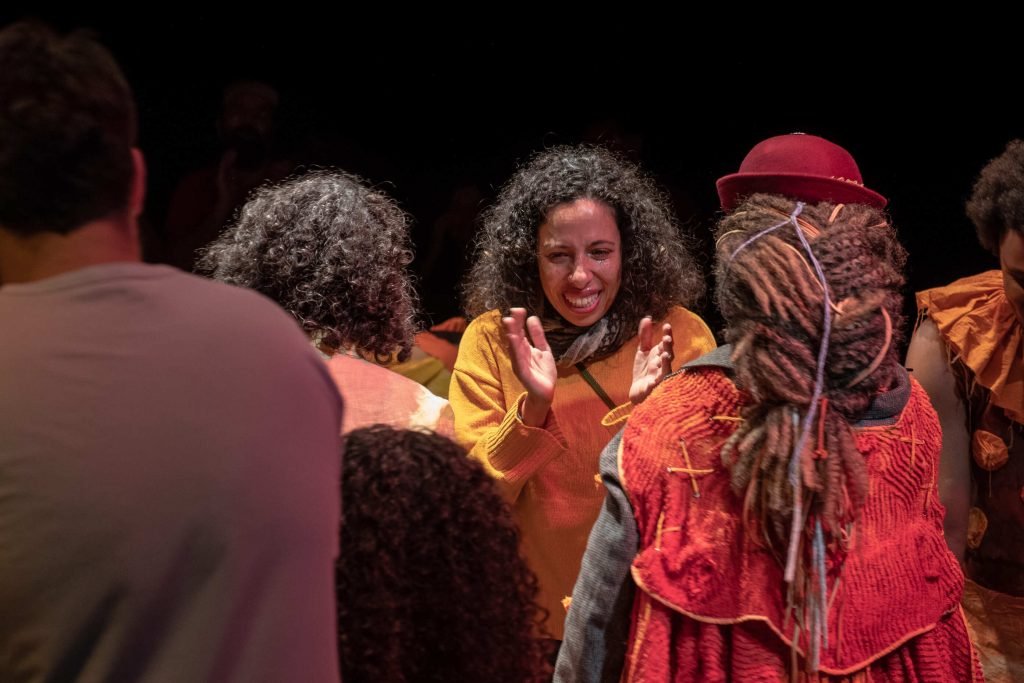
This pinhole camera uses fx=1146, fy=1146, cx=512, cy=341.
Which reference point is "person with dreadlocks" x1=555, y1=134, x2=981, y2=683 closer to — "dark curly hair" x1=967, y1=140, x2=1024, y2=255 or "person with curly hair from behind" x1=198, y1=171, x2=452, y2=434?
"person with curly hair from behind" x1=198, y1=171, x2=452, y2=434

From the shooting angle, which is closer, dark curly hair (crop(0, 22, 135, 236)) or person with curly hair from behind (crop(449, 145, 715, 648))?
dark curly hair (crop(0, 22, 135, 236))

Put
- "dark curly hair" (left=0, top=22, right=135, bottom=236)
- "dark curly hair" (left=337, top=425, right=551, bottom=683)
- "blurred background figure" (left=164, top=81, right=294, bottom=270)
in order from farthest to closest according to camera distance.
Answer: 1. "blurred background figure" (left=164, top=81, right=294, bottom=270)
2. "dark curly hair" (left=337, top=425, right=551, bottom=683)
3. "dark curly hair" (left=0, top=22, right=135, bottom=236)

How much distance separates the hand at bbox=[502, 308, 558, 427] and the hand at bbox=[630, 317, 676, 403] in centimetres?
18

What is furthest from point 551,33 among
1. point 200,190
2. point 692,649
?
point 692,649

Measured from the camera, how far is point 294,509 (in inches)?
39.9

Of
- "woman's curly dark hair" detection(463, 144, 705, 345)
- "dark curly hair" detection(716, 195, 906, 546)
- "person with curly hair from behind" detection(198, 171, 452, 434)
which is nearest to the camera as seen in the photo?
"dark curly hair" detection(716, 195, 906, 546)

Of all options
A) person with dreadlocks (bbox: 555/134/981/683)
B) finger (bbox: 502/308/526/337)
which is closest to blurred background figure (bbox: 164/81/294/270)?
finger (bbox: 502/308/526/337)

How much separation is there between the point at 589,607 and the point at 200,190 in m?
1.91


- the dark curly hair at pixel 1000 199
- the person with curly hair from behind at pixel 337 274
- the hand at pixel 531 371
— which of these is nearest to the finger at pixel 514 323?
the hand at pixel 531 371

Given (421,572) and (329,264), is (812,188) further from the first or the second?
(421,572)

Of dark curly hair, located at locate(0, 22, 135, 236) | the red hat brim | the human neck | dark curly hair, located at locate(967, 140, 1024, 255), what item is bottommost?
dark curly hair, located at locate(967, 140, 1024, 255)

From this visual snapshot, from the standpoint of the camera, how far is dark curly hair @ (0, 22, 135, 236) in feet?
3.29

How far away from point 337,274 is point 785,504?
921mm

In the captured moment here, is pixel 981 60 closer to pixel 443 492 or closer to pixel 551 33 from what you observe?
pixel 551 33
